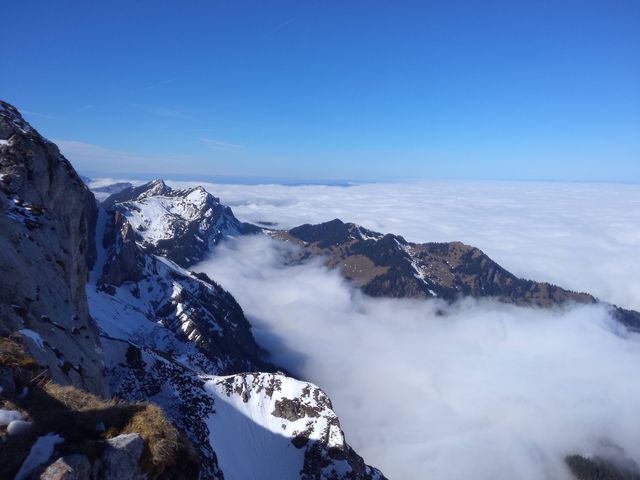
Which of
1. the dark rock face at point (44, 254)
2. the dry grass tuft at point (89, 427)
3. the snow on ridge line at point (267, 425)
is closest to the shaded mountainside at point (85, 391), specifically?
the dry grass tuft at point (89, 427)

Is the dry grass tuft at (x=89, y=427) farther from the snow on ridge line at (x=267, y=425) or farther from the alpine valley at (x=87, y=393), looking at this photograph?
the snow on ridge line at (x=267, y=425)

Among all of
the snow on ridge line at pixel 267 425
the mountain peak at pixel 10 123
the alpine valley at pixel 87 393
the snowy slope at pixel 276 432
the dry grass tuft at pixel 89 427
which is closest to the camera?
the dry grass tuft at pixel 89 427

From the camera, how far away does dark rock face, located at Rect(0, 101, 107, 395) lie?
3347 centimetres

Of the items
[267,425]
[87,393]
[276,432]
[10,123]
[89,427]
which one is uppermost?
[10,123]

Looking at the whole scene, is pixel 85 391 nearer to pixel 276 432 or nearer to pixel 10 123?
pixel 10 123

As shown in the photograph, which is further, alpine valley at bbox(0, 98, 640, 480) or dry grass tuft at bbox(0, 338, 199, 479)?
alpine valley at bbox(0, 98, 640, 480)

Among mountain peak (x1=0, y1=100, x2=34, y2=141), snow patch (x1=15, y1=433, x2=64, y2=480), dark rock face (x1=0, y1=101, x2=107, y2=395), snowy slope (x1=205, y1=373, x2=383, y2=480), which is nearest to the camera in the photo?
snow patch (x1=15, y1=433, x2=64, y2=480)

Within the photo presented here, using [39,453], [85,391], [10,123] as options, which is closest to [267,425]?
[10,123]

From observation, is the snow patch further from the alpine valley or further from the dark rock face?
the dark rock face

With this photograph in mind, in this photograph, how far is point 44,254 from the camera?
42.6m

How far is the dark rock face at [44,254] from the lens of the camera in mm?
33469

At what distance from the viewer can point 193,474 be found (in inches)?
519

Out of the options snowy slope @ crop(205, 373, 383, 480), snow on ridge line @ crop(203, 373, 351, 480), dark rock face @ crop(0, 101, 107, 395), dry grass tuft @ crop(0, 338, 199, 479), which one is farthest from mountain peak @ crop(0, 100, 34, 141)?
snowy slope @ crop(205, 373, 383, 480)

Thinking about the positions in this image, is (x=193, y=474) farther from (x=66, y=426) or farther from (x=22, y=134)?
(x=22, y=134)
